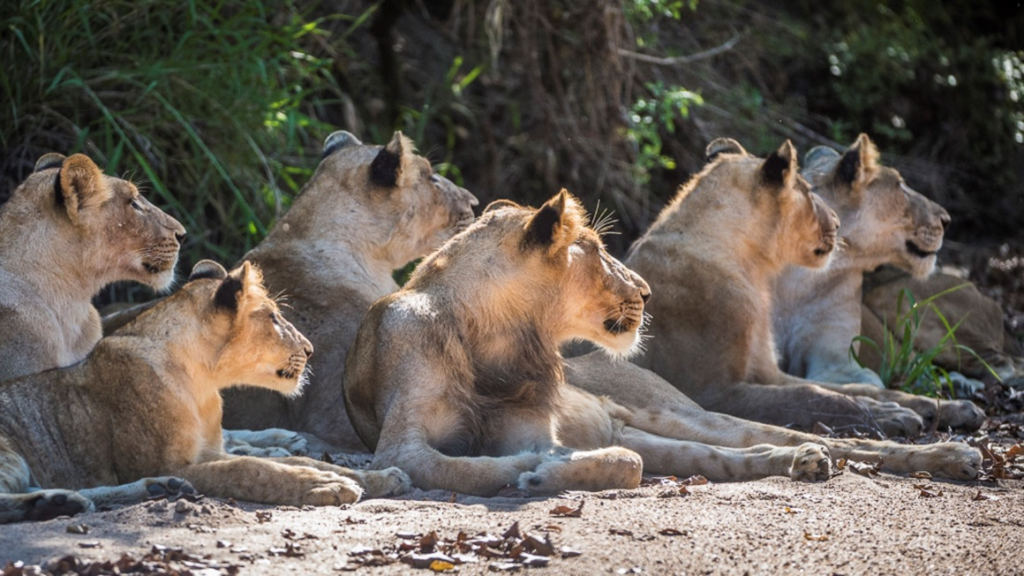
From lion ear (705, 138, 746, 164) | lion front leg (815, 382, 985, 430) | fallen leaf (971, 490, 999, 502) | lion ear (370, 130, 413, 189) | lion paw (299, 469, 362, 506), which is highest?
lion ear (370, 130, 413, 189)

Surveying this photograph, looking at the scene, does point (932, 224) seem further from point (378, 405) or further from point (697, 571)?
point (697, 571)

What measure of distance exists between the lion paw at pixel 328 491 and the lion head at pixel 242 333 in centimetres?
60

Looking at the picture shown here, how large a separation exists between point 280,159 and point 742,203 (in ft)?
9.72

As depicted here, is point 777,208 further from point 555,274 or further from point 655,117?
point 655,117

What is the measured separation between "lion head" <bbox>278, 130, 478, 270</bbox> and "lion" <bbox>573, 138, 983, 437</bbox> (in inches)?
39.9

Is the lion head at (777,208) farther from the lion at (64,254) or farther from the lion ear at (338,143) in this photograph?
the lion at (64,254)

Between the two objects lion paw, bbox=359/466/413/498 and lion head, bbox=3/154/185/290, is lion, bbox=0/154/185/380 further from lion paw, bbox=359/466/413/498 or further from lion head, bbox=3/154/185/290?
lion paw, bbox=359/466/413/498

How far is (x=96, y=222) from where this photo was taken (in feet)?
19.0

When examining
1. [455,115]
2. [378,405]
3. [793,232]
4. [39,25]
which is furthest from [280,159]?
[378,405]

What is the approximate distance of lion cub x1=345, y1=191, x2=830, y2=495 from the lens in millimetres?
4844

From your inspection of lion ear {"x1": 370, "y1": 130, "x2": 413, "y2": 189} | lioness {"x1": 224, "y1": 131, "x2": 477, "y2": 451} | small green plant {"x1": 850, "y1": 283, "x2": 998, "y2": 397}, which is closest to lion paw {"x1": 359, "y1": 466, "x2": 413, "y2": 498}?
lioness {"x1": 224, "y1": 131, "x2": 477, "y2": 451}

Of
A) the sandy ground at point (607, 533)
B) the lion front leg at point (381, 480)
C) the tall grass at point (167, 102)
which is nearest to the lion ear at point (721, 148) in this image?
the tall grass at point (167, 102)

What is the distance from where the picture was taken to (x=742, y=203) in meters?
7.18

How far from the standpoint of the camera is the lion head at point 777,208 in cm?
713
